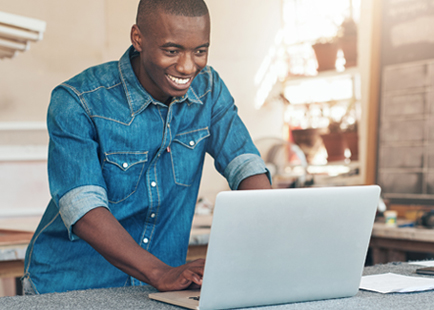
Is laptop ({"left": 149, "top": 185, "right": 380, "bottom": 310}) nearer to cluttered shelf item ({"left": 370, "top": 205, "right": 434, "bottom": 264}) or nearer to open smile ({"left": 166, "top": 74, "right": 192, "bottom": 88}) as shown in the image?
open smile ({"left": 166, "top": 74, "right": 192, "bottom": 88})

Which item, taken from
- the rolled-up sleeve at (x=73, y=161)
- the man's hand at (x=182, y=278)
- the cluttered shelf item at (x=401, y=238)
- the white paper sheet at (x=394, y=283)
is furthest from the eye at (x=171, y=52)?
the cluttered shelf item at (x=401, y=238)

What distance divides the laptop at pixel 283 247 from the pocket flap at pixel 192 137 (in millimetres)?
485

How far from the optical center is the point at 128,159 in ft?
4.17

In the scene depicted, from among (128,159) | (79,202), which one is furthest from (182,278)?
(128,159)

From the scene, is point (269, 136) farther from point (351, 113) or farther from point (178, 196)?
point (178, 196)

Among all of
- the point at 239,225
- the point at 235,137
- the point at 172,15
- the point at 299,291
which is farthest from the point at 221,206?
the point at 235,137

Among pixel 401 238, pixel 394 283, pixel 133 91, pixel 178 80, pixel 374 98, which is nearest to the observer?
pixel 394 283

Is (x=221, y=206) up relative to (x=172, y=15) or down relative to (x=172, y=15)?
down

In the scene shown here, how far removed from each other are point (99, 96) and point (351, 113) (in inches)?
88.9

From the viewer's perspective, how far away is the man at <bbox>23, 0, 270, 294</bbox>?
3.67ft

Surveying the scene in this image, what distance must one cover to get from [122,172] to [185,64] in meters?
0.31

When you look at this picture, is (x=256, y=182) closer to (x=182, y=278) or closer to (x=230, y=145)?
(x=230, y=145)

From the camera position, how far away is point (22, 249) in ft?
6.25

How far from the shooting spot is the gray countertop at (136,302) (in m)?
0.89
